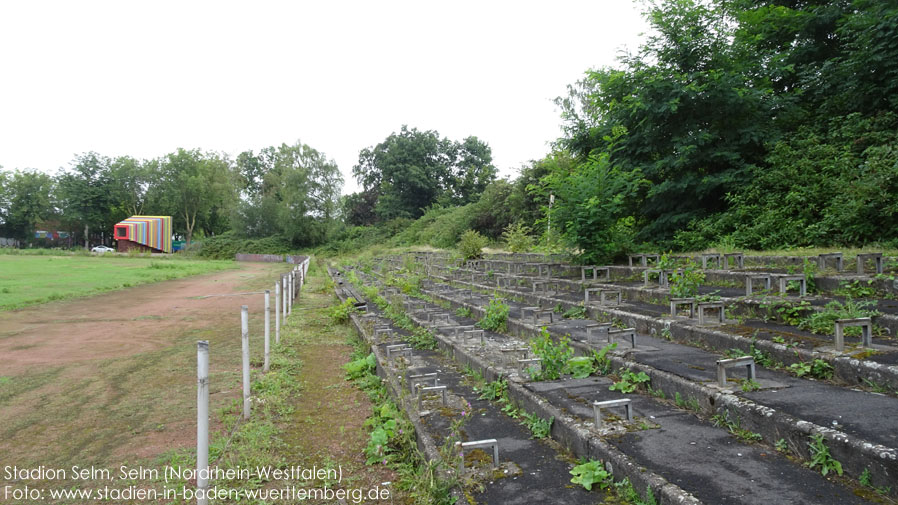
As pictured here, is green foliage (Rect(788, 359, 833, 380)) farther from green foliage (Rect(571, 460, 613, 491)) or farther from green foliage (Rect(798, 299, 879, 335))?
green foliage (Rect(571, 460, 613, 491))

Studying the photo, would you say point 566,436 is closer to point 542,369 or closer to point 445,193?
point 542,369

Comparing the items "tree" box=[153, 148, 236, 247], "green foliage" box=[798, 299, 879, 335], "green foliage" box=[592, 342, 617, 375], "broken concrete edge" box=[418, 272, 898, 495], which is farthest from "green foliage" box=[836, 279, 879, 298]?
"tree" box=[153, 148, 236, 247]

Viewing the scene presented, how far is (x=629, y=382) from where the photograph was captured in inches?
177

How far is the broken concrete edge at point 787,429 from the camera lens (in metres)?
2.46

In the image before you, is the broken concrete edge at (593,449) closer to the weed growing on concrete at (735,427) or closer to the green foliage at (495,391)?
the green foliage at (495,391)

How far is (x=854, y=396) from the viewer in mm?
3400

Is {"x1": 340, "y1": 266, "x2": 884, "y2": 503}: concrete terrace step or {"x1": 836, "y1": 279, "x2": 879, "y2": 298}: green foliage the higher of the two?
{"x1": 836, "y1": 279, "x2": 879, "y2": 298}: green foliage

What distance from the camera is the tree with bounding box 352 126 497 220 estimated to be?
49556 mm

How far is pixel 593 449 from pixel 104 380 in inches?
276

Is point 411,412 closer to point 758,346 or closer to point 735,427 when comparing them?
point 735,427

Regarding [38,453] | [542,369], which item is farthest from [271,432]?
[542,369]

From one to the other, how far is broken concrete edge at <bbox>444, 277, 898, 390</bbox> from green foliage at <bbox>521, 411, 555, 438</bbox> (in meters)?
2.14

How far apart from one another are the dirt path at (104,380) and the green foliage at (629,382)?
13.4 feet

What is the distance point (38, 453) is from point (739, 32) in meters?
16.5
